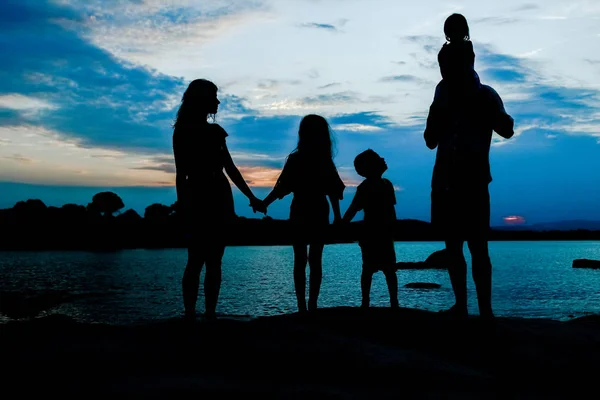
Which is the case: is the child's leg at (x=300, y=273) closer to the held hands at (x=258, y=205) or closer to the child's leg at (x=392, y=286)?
the held hands at (x=258, y=205)

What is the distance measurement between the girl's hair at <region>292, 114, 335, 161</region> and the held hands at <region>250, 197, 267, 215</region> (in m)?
0.90

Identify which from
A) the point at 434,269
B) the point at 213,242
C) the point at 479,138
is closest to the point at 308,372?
the point at 213,242

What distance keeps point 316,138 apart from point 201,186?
69.5 inches

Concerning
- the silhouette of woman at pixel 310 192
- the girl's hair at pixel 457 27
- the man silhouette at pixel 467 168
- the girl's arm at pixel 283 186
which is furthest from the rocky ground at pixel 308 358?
the girl's hair at pixel 457 27

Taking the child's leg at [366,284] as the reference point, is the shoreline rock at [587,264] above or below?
below

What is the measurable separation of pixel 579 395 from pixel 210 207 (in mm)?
4166

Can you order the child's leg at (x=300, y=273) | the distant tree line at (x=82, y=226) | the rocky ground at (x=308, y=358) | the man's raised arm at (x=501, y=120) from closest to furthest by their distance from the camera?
the rocky ground at (x=308, y=358), the man's raised arm at (x=501, y=120), the child's leg at (x=300, y=273), the distant tree line at (x=82, y=226)

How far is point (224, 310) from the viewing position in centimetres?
1827

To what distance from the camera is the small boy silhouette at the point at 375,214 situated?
8.44 m

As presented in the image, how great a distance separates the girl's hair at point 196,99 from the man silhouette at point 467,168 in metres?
2.77

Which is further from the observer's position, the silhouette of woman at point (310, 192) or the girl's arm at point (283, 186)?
the girl's arm at point (283, 186)

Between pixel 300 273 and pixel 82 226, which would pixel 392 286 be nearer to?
pixel 300 273

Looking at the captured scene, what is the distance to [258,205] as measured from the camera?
263 inches

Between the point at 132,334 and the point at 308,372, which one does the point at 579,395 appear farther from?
the point at 132,334
